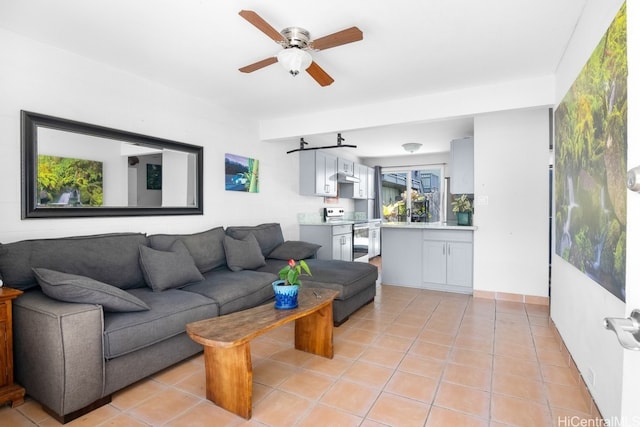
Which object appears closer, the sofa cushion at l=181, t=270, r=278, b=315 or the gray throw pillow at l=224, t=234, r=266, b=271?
the sofa cushion at l=181, t=270, r=278, b=315

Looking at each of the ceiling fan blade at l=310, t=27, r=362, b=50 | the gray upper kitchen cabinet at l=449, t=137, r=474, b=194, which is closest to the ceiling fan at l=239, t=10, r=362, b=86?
the ceiling fan blade at l=310, t=27, r=362, b=50

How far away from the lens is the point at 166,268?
2.71 meters

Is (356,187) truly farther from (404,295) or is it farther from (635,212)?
(635,212)

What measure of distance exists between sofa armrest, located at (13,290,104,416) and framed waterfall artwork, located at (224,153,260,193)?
8.29 ft

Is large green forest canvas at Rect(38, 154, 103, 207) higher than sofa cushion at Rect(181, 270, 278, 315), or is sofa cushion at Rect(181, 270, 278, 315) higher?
large green forest canvas at Rect(38, 154, 103, 207)

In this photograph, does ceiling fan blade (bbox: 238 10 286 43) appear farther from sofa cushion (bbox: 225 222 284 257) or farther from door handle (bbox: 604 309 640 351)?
sofa cushion (bbox: 225 222 284 257)

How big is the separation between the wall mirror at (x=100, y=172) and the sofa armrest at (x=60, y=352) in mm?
1008

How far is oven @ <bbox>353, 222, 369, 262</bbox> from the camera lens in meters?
6.20

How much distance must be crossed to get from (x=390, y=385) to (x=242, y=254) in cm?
206

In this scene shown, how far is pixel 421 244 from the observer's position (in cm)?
465

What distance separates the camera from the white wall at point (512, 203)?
152 inches

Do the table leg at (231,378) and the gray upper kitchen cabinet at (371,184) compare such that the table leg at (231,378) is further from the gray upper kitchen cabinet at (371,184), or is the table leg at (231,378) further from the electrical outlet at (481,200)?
the gray upper kitchen cabinet at (371,184)

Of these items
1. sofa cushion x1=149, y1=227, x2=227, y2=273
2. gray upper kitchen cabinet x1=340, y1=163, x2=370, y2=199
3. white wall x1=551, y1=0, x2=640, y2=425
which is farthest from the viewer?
gray upper kitchen cabinet x1=340, y1=163, x2=370, y2=199

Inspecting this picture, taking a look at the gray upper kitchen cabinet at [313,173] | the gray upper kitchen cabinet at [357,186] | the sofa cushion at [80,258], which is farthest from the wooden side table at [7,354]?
the gray upper kitchen cabinet at [357,186]
